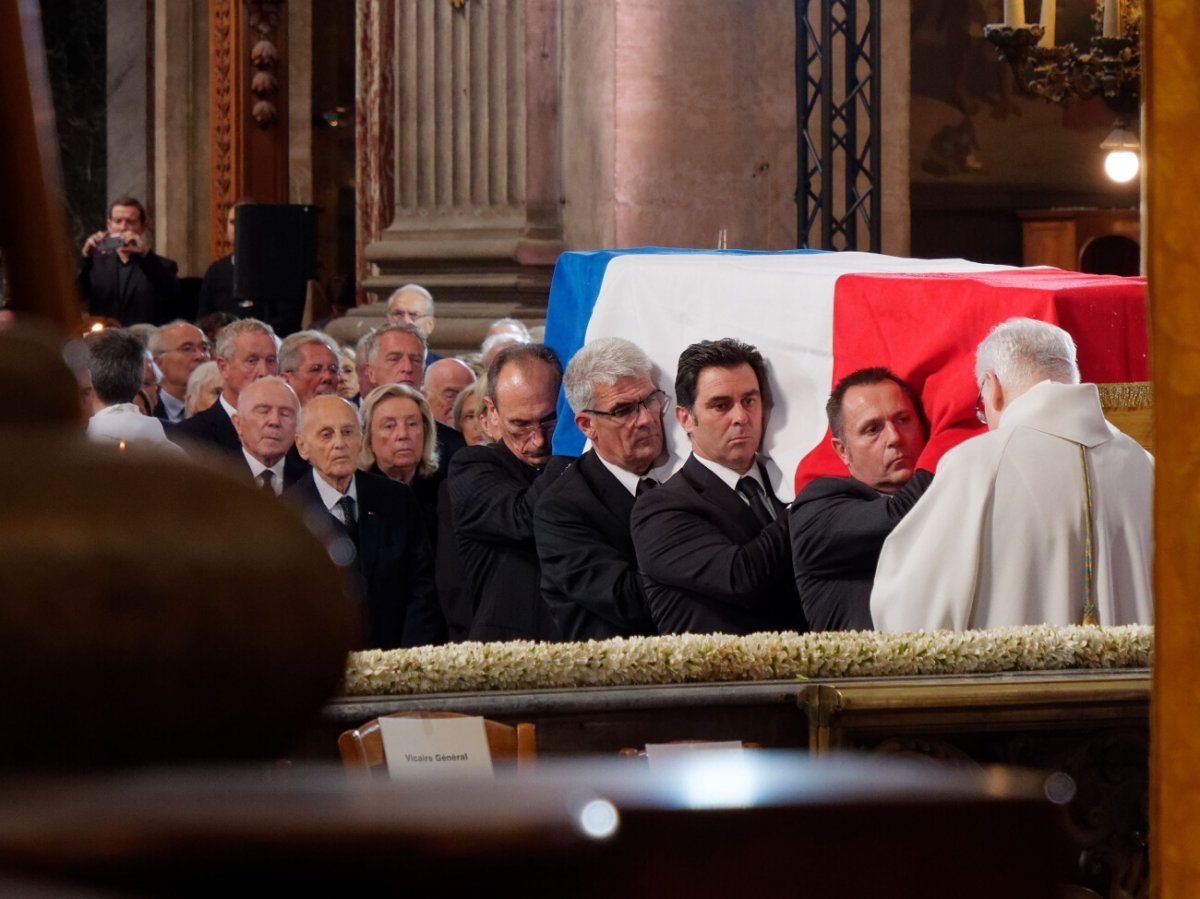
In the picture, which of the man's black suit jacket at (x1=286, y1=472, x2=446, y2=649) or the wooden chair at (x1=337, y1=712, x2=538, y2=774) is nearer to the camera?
the wooden chair at (x1=337, y1=712, x2=538, y2=774)

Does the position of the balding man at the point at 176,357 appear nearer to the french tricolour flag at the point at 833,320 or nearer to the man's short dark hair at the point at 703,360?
the french tricolour flag at the point at 833,320

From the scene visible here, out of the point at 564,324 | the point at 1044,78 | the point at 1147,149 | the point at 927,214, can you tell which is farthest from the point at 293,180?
the point at 1147,149

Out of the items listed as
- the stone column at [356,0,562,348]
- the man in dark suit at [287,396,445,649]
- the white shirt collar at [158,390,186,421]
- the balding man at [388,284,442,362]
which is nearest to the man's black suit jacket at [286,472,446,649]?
the man in dark suit at [287,396,445,649]

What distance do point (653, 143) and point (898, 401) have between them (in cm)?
458

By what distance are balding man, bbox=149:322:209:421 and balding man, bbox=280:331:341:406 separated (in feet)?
3.55

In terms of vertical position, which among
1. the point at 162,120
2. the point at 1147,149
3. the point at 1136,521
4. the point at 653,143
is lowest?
the point at 1136,521

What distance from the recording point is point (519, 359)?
5.30m

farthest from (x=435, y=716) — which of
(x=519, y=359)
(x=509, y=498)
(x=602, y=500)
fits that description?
(x=519, y=359)

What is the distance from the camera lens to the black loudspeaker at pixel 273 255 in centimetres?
1008

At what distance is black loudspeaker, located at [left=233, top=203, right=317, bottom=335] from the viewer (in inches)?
397

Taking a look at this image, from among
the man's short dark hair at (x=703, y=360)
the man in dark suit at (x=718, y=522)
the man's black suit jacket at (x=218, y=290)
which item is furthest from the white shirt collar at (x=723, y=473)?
the man's black suit jacket at (x=218, y=290)

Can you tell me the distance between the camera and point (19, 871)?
589 millimetres

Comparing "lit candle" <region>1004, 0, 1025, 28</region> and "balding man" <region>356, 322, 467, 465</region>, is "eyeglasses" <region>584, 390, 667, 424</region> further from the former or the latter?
"lit candle" <region>1004, 0, 1025, 28</region>

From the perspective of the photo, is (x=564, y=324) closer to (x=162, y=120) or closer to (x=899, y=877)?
(x=899, y=877)
